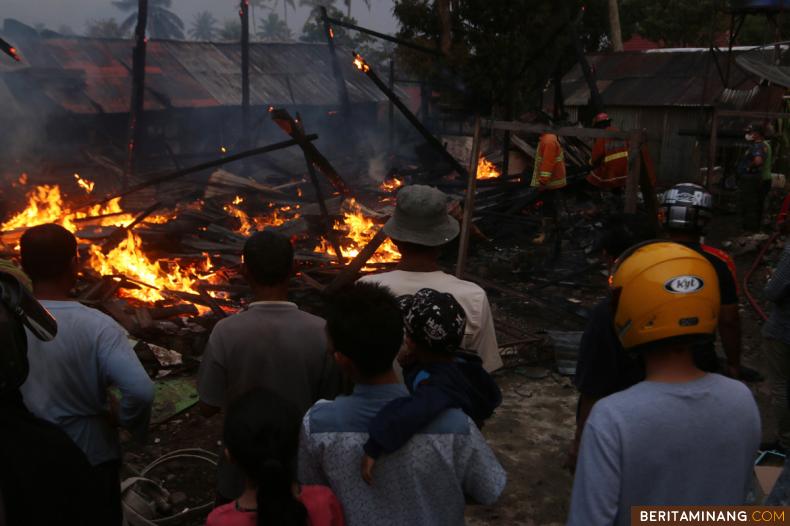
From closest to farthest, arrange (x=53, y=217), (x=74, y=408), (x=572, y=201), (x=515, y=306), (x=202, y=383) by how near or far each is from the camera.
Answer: (x=74, y=408)
(x=202, y=383)
(x=515, y=306)
(x=53, y=217)
(x=572, y=201)

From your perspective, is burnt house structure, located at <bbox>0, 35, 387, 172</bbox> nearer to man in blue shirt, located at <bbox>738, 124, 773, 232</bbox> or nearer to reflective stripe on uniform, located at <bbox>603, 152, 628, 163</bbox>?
reflective stripe on uniform, located at <bbox>603, 152, 628, 163</bbox>

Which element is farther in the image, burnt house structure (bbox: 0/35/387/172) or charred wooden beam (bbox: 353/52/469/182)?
burnt house structure (bbox: 0/35/387/172)

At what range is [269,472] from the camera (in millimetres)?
1995

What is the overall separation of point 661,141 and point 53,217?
1704 centimetres

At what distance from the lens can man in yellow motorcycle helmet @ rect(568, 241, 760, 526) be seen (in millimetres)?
1977

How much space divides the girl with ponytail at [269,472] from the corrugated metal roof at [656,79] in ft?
63.5

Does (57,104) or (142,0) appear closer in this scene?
(142,0)

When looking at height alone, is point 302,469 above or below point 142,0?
below

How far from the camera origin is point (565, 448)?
18.6 feet

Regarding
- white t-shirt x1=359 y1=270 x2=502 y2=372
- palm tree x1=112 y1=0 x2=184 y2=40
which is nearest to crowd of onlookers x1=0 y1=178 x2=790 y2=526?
white t-shirt x1=359 y1=270 x2=502 y2=372

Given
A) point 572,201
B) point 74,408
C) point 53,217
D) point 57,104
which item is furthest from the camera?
point 57,104

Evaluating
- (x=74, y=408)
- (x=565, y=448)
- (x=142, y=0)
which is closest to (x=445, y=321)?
(x=74, y=408)

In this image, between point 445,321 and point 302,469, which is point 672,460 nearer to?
point 445,321

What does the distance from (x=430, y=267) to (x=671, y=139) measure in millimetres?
19068
